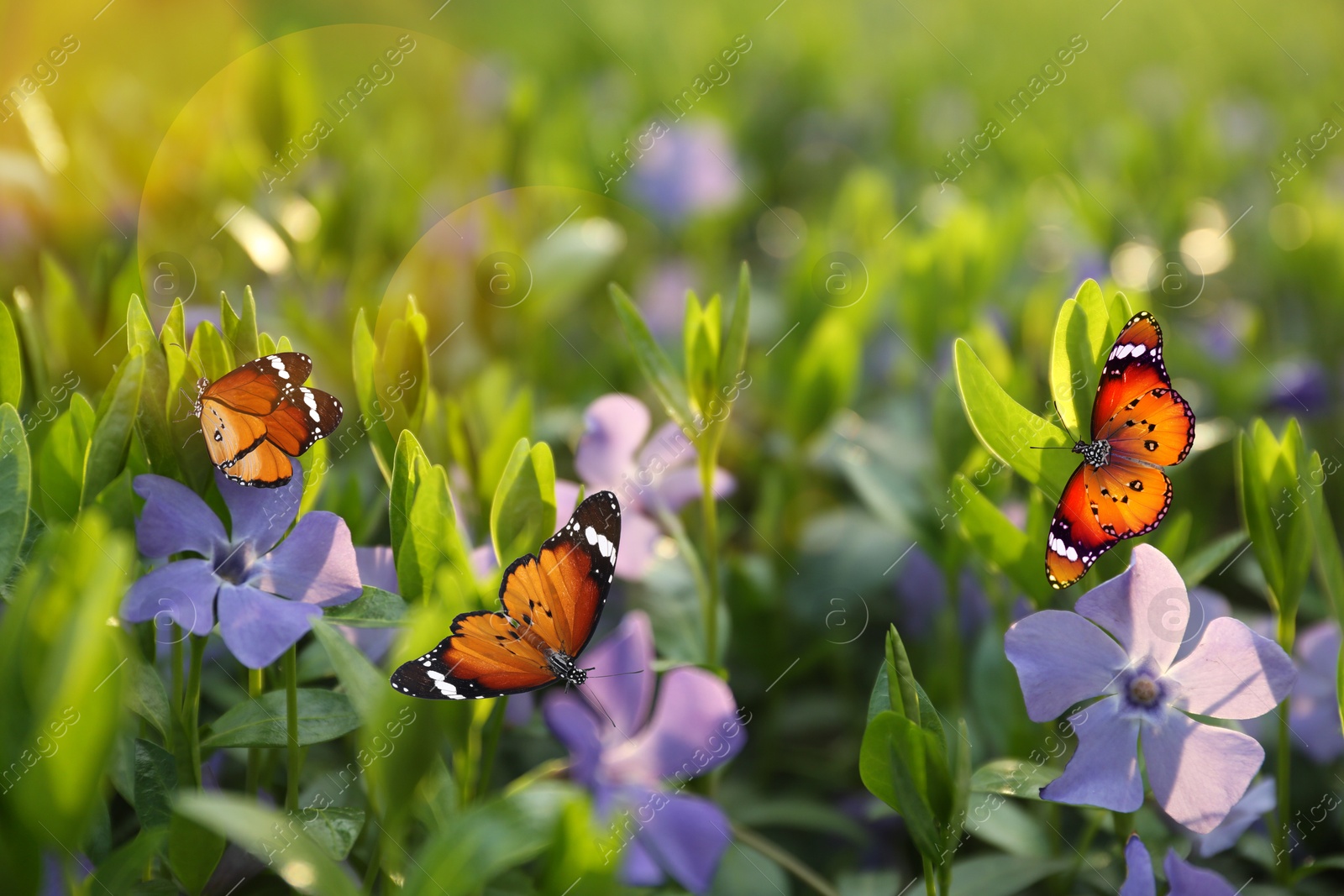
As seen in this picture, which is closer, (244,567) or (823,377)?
(244,567)

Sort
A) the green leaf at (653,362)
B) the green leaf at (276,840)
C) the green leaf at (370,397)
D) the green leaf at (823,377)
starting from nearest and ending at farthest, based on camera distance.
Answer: the green leaf at (276,840) < the green leaf at (370,397) < the green leaf at (653,362) < the green leaf at (823,377)

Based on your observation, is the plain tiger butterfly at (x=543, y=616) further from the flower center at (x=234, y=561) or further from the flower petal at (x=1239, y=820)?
A: the flower petal at (x=1239, y=820)

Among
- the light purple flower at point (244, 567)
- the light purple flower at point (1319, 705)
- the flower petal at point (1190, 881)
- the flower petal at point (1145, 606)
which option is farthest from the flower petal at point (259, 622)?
the light purple flower at point (1319, 705)

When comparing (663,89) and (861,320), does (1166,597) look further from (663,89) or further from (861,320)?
(663,89)

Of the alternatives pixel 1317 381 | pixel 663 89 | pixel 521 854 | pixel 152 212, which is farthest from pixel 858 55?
pixel 521 854

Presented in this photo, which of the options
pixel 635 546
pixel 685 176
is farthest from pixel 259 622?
pixel 685 176

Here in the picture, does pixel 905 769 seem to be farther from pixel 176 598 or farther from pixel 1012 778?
pixel 176 598
